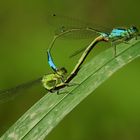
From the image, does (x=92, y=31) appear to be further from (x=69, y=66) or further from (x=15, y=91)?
(x=69, y=66)

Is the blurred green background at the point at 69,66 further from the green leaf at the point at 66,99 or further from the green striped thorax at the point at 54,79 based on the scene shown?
the green leaf at the point at 66,99

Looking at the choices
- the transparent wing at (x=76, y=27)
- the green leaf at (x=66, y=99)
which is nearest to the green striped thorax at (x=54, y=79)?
the green leaf at (x=66, y=99)

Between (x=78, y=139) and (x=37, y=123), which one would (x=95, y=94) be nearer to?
(x=78, y=139)

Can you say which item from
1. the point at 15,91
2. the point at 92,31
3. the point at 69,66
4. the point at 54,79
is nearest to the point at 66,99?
the point at 54,79

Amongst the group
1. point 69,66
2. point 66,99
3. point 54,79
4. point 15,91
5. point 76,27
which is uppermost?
point 69,66

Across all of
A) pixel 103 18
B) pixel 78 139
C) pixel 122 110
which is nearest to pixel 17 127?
pixel 78 139

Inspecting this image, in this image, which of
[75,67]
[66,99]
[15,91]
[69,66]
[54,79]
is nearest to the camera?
[66,99]
